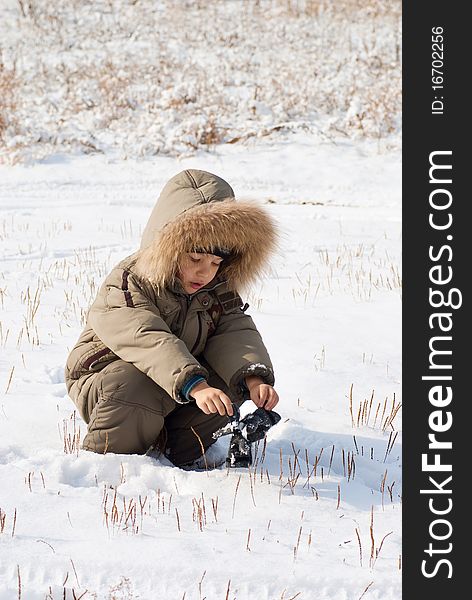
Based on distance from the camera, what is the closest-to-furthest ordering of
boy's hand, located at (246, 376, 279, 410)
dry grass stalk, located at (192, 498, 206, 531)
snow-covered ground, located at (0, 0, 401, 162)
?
dry grass stalk, located at (192, 498, 206, 531)
boy's hand, located at (246, 376, 279, 410)
snow-covered ground, located at (0, 0, 401, 162)

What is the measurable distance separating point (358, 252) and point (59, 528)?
6.45 metres

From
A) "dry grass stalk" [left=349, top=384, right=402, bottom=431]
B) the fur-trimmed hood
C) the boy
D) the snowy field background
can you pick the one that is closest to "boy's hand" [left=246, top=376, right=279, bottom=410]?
the boy

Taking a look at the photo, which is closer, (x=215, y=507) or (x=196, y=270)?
(x=215, y=507)

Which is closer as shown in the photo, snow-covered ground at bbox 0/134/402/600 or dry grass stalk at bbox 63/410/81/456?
snow-covered ground at bbox 0/134/402/600

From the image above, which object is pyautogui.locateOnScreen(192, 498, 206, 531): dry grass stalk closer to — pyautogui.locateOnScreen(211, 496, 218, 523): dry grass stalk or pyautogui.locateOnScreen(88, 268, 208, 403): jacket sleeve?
pyautogui.locateOnScreen(211, 496, 218, 523): dry grass stalk

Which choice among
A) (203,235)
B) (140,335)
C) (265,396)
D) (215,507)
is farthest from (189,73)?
(215,507)

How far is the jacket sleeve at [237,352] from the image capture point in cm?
357

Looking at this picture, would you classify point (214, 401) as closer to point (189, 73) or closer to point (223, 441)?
point (223, 441)

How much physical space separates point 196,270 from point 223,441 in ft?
3.24

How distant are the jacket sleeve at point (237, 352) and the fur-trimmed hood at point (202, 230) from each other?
24 cm

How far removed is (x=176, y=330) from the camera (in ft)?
12.2

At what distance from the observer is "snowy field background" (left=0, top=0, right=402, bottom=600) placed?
102 inches

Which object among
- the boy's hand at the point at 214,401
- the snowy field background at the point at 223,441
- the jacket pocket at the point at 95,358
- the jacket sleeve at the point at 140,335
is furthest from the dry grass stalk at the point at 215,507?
the jacket pocket at the point at 95,358

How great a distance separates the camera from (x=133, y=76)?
59.3 ft
